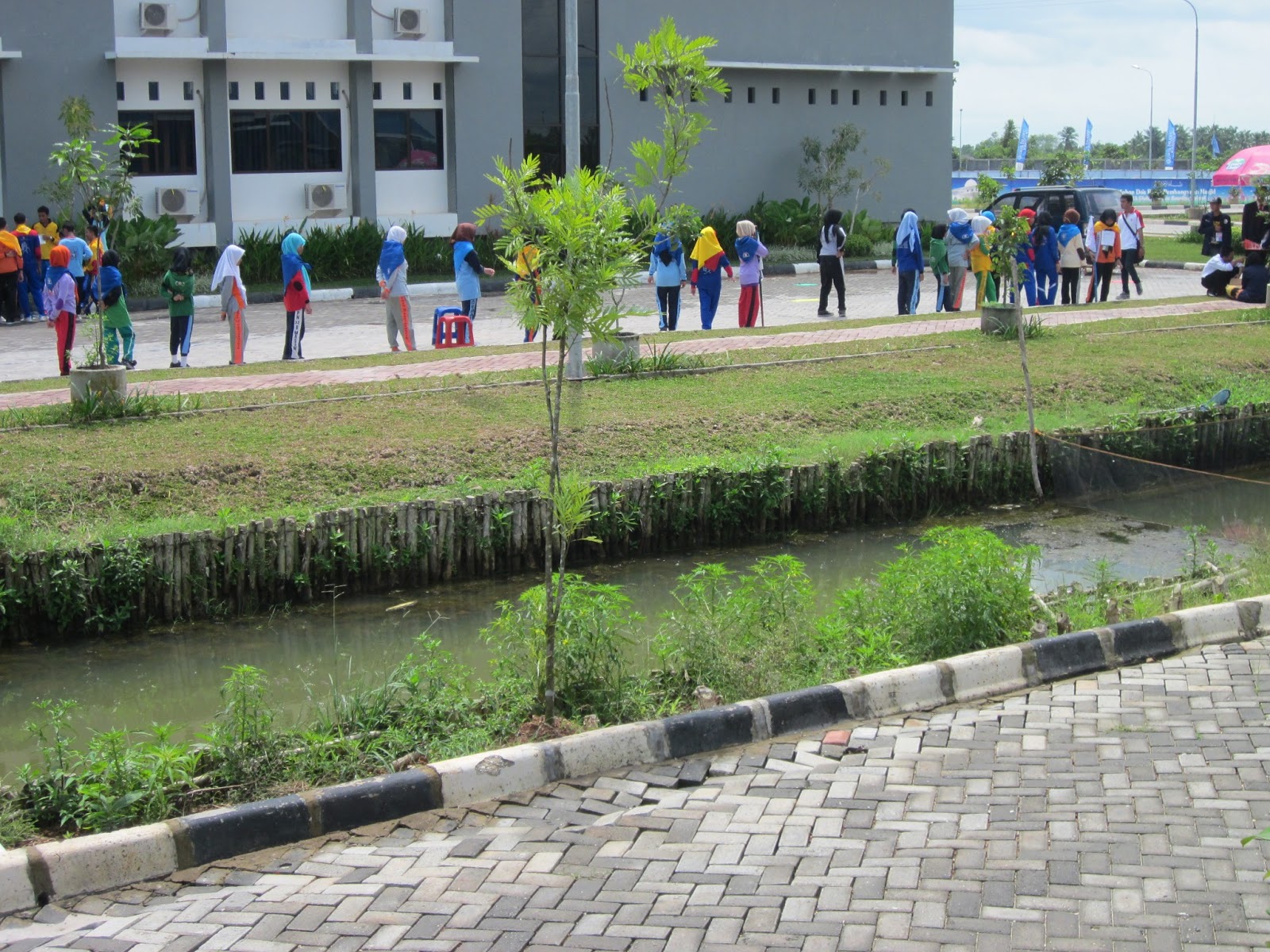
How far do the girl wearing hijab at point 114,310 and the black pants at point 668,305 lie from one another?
6.24 m

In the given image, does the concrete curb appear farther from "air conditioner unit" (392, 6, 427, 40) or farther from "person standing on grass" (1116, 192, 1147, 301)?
"air conditioner unit" (392, 6, 427, 40)

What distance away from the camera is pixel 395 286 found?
1644cm

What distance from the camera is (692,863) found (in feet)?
15.8

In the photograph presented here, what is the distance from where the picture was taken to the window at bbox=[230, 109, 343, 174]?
1099 inches

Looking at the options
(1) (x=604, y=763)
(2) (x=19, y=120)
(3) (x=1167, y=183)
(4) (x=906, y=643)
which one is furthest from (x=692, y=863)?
(3) (x=1167, y=183)

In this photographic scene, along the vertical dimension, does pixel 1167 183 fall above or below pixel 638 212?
above

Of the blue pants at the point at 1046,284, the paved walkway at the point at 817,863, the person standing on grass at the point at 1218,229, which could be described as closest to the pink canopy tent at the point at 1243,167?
the person standing on grass at the point at 1218,229

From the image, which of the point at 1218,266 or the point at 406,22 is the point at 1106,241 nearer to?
the point at 1218,266

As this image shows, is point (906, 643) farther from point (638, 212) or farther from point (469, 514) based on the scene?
point (469, 514)

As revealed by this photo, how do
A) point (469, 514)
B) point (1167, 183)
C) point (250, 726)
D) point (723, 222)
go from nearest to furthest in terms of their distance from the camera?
point (250, 726) → point (469, 514) → point (723, 222) → point (1167, 183)

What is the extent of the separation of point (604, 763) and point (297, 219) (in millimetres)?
24691

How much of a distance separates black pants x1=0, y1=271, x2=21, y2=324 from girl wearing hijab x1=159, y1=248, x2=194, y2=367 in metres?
6.45

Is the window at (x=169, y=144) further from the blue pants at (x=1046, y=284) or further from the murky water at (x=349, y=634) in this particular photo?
the murky water at (x=349, y=634)

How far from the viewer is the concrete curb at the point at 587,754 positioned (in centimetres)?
475
